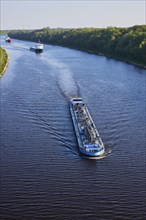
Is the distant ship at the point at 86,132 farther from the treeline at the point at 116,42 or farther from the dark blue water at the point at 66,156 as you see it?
the treeline at the point at 116,42

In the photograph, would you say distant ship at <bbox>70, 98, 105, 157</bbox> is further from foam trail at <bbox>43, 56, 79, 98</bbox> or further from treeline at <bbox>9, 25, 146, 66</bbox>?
treeline at <bbox>9, 25, 146, 66</bbox>

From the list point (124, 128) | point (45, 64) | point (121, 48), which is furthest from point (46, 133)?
point (121, 48)

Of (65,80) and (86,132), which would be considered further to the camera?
(65,80)

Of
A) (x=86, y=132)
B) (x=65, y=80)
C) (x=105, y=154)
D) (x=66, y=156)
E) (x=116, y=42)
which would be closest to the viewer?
(x=66, y=156)

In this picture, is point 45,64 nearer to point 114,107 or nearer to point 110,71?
point 110,71

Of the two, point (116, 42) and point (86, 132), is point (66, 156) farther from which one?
point (116, 42)

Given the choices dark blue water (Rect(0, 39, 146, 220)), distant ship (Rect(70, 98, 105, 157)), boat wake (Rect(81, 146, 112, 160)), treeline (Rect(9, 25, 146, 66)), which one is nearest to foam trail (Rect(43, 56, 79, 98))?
dark blue water (Rect(0, 39, 146, 220))

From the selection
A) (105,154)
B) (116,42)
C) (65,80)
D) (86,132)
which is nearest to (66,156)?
(105,154)
